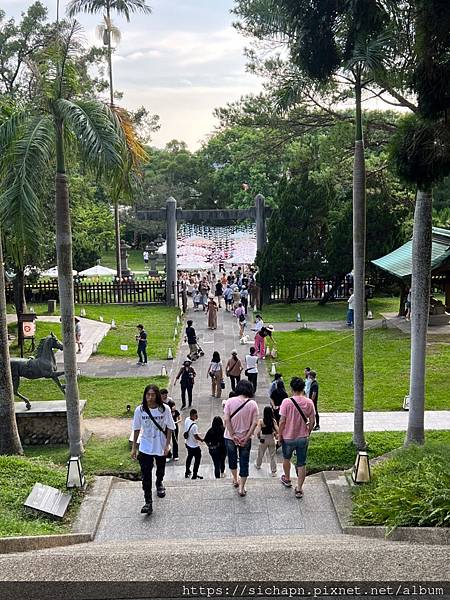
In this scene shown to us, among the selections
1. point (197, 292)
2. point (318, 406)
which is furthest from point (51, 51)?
point (197, 292)

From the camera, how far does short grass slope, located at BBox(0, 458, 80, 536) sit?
7.66 meters

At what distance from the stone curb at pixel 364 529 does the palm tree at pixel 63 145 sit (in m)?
4.33

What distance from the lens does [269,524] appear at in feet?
27.0

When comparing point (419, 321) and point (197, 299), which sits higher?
point (419, 321)

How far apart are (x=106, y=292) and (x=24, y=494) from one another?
77.2 ft

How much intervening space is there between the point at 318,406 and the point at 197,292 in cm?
1597

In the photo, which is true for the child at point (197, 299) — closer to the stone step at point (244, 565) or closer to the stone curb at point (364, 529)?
the stone curb at point (364, 529)

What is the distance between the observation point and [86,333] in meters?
24.0

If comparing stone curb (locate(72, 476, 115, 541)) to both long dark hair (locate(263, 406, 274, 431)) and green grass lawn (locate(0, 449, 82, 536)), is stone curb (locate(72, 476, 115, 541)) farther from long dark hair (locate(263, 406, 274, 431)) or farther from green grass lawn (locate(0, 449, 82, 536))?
long dark hair (locate(263, 406, 274, 431))

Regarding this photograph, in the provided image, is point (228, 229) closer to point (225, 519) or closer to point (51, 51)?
point (51, 51)

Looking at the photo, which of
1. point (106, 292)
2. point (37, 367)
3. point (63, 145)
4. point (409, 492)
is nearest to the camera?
point (409, 492)

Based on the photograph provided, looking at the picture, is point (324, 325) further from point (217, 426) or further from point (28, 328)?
point (217, 426)

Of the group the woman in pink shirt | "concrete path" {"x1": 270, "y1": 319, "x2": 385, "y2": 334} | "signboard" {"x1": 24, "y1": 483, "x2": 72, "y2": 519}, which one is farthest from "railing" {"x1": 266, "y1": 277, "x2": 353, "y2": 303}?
"signboard" {"x1": 24, "y1": 483, "x2": 72, "y2": 519}

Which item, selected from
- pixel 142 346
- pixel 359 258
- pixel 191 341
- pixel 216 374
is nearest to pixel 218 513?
pixel 359 258
